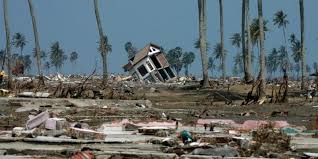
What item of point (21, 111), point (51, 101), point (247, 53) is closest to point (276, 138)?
point (21, 111)

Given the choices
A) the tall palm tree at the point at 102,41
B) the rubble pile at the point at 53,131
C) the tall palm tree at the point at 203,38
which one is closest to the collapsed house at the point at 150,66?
the tall palm tree at the point at 102,41

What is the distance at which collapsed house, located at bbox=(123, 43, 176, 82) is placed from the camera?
3711 inches

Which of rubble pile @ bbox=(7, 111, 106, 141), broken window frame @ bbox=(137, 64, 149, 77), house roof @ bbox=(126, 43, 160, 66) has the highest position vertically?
house roof @ bbox=(126, 43, 160, 66)

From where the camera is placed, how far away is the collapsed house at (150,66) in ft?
309

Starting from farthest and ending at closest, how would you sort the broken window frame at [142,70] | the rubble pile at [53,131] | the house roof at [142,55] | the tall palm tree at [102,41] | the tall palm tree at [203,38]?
the broken window frame at [142,70]
the house roof at [142,55]
the tall palm tree at [102,41]
the tall palm tree at [203,38]
the rubble pile at [53,131]

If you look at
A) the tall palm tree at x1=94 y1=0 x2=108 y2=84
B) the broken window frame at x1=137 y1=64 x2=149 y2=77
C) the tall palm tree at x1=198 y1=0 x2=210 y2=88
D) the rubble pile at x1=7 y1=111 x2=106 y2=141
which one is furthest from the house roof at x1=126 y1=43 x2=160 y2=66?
the rubble pile at x1=7 y1=111 x2=106 y2=141

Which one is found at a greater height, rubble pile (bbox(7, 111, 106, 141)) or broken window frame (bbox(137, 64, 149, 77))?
broken window frame (bbox(137, 64, 149, 77))

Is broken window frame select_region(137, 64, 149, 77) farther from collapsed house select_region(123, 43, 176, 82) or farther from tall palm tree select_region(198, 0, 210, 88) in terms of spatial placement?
tall palm tree select_region(198, 0, 210, 88)

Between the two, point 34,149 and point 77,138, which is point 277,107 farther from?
point 34,149

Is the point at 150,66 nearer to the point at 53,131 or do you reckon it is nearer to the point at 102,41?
the point at 102,41

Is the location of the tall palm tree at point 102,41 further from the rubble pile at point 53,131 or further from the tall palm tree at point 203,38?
the rubble pile at point 53,131

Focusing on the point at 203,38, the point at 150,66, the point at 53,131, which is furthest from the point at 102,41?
the point at 150,66

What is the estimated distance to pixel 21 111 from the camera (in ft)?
78.3

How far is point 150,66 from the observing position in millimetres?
95125
